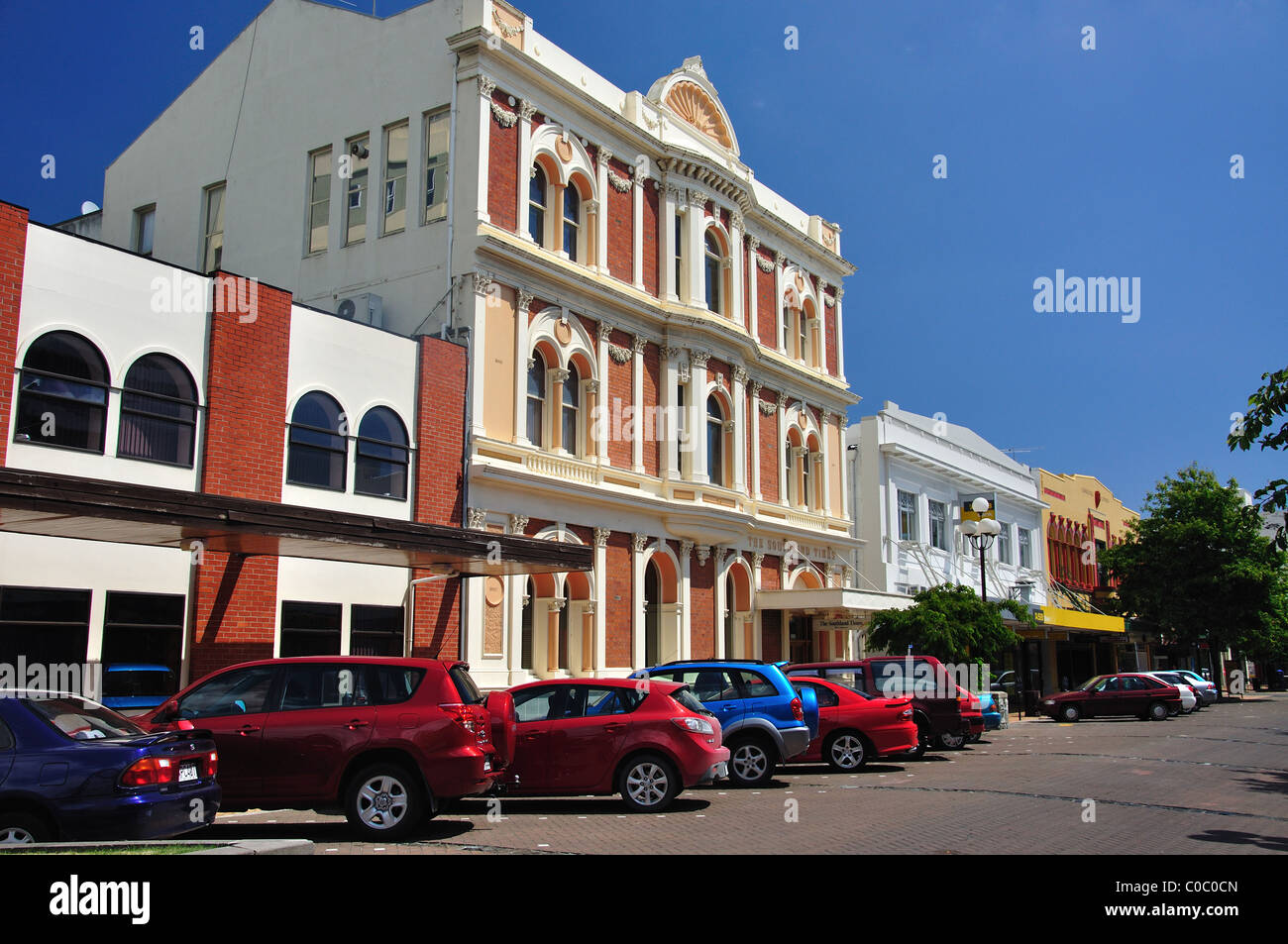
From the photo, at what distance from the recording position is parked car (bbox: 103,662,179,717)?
646 inches

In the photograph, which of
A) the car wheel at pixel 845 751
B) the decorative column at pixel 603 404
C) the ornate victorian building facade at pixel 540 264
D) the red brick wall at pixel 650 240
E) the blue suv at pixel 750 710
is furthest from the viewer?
Answer: the red brick wall at pixel 650 240

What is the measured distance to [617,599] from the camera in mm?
27047

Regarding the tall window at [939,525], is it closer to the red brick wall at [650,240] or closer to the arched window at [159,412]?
the red brick wall at [650,240]

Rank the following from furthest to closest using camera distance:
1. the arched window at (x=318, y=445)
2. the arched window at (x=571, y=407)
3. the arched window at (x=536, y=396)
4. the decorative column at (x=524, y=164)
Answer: the arched window at (x=571, y=407), the arched window at (x=536, y=396), the decorative column at (x=524, y=164), the arched window at (x=318, y=445)

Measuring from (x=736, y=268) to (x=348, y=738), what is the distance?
949 inches

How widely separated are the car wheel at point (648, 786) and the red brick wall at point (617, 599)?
522 inches

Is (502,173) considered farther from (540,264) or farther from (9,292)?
(9,292)

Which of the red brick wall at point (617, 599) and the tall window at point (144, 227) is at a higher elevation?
the tall window at point (144, 227)

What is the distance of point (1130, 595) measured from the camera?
52.7 m

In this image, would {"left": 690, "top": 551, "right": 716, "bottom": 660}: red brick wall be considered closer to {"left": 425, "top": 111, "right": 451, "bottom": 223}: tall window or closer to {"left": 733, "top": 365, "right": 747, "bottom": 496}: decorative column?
{"left": 733, "top": 365, "right": 747, "bottom": 496}: decorative column

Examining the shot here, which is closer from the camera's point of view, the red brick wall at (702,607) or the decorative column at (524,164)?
the decorative column at (524,164)

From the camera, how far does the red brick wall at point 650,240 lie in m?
29.5

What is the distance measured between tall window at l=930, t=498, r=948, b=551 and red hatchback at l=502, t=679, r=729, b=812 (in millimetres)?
32861

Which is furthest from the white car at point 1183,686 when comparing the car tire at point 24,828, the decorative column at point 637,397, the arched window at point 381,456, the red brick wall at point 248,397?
the car tire at point 24,828
